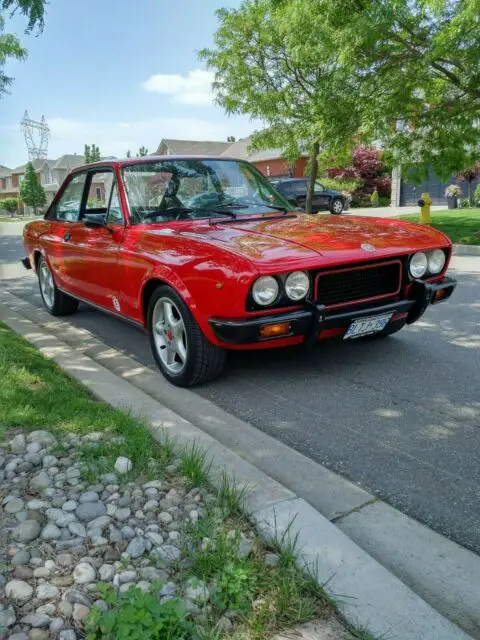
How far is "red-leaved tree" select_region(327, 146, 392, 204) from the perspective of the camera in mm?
33875

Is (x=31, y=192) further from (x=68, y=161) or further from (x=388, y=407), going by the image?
(x=388, y=407)

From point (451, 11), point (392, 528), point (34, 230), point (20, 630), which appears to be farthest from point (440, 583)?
point (451, 11)

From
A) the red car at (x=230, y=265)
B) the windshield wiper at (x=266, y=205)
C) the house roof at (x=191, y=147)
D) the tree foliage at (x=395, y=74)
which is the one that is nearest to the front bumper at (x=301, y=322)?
the red car at (x=230, y=265)

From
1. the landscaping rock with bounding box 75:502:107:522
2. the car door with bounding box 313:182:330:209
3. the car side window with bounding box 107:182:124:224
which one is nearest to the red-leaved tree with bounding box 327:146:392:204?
the car door with bounding box 313:182:330:209

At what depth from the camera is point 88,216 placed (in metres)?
5.07

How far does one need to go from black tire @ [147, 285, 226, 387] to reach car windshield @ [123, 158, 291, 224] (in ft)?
2.72

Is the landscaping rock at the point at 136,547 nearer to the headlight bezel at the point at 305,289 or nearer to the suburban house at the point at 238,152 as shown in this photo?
the headlight bezel at the point at 305,289

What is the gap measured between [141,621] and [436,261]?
3.40 m

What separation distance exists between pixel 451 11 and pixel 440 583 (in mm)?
9412

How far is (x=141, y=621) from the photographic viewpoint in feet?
5.31

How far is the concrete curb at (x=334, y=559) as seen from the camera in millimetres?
1721

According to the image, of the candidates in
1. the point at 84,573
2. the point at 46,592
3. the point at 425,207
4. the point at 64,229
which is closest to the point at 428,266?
the point at 84,573

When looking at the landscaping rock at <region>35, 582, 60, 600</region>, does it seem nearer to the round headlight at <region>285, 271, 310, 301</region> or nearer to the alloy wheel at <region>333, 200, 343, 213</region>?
the round headlight at <region>285, 271, 310, 301</region>

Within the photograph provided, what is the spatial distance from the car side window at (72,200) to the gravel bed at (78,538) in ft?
12.2
